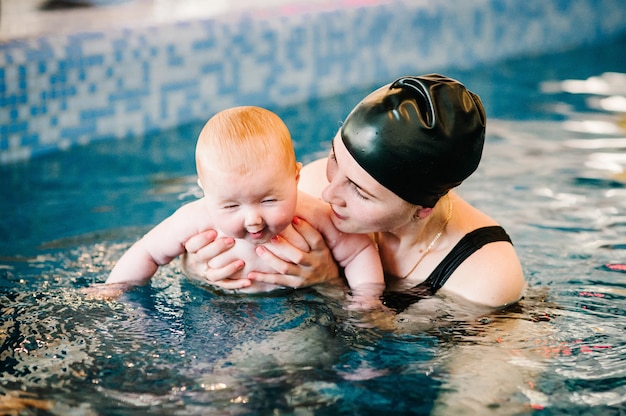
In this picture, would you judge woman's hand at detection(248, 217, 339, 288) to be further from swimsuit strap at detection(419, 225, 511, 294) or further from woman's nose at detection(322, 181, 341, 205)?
swimsuit strap at detection(419, 225, 511, 294)

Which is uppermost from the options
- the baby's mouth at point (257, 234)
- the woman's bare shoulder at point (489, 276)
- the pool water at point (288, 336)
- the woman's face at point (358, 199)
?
the woman's face at point (358, 199)

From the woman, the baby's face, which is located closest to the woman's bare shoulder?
the woman

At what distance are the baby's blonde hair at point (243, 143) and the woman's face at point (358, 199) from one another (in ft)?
0.87

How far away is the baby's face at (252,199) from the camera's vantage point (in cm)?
312

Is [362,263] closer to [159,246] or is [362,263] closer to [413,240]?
[413,240]

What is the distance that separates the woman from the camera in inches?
126

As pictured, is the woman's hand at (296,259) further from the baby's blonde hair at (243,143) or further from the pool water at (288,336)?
the baby's blonde hair at (243,143)

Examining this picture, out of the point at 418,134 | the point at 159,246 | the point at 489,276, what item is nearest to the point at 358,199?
the point at 418,134

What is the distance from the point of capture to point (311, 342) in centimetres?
340

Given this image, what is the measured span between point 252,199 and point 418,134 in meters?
0.68

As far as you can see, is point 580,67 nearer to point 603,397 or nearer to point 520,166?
point 520,166

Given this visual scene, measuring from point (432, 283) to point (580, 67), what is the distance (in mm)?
7155

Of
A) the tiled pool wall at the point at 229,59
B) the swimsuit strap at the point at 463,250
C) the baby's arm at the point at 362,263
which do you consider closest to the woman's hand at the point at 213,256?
the baby's arm at the point at 362,263

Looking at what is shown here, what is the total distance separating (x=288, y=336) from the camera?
3.45 metres
